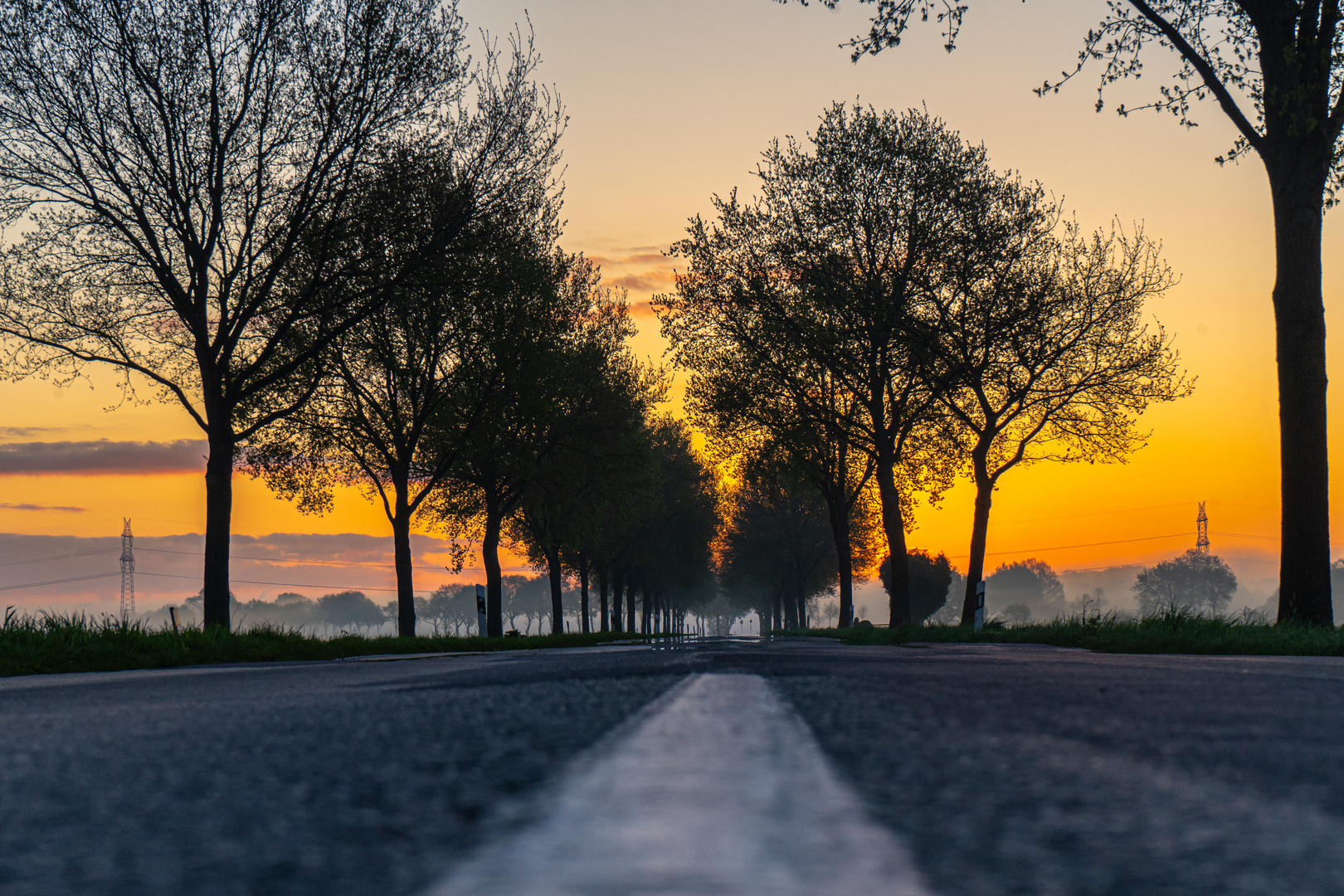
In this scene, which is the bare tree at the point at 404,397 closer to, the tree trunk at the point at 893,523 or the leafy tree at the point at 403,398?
the leafy tree at the point at 403,398

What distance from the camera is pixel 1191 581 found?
18400 cm

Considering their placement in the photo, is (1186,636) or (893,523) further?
(893,523)

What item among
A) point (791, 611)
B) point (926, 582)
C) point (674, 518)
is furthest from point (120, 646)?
point (791, 611)

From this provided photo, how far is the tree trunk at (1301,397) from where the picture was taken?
10352 mm

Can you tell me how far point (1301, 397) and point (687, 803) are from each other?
1231 cm

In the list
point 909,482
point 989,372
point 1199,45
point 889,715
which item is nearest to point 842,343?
point 989,372

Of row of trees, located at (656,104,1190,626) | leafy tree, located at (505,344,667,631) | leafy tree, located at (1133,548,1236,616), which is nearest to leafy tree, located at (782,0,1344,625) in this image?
row of trees, located at (656,104,1190,626)

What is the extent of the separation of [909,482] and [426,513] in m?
17.2

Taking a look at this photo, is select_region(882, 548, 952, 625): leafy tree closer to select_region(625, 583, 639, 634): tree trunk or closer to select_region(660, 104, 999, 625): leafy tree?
select_region(625, 583, 639, 634): tree trunk

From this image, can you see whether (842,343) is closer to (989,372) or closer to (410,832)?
(989,372)

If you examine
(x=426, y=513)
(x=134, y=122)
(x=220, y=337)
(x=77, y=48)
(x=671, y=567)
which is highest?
(x=77, y=48)

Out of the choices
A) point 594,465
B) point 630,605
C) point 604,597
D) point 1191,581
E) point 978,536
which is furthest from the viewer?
point 1191,581

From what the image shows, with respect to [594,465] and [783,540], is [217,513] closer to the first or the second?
[594,465]

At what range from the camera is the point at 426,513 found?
32125 millimetres
